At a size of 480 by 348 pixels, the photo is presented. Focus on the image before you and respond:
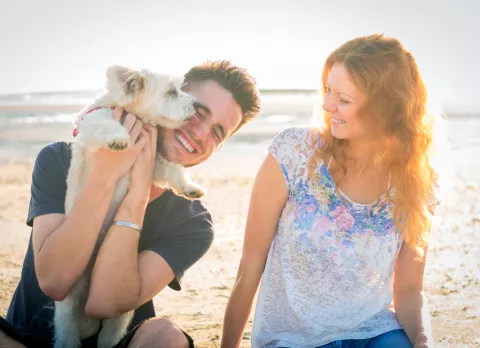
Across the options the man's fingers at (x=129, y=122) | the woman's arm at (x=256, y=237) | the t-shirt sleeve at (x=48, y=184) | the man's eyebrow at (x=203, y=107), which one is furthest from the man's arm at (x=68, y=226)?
the woman's arm at (x=256, y=237)

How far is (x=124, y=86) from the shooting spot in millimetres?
3424

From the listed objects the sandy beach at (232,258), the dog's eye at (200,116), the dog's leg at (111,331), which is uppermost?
the dog's eye at (200,116)

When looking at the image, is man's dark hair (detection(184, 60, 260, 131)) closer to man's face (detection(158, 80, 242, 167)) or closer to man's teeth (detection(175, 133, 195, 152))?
man's face (detection(158, 80, 242, 167))

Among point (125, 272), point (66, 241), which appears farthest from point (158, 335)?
point (66, 241)

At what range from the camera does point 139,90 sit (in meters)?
3.47

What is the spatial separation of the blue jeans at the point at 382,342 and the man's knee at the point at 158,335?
2.50ft

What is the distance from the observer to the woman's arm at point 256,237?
10.0 ft

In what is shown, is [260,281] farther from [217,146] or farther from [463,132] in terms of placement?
[463,132]

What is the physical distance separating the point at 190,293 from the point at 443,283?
2244 mm

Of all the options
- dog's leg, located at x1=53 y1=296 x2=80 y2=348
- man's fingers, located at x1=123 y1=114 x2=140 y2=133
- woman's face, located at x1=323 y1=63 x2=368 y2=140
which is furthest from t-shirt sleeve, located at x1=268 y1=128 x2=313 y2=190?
dog's leg, located at x1=53 y1=296 x2=80 y2=348

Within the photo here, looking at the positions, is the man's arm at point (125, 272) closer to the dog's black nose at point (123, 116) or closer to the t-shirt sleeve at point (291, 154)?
the dog's black nose at point (123, 116)

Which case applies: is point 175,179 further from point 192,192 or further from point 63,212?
point 63,212

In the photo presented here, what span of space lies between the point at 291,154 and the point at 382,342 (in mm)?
1025

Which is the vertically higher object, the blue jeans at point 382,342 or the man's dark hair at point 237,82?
the man's dark hair at point 237,82
